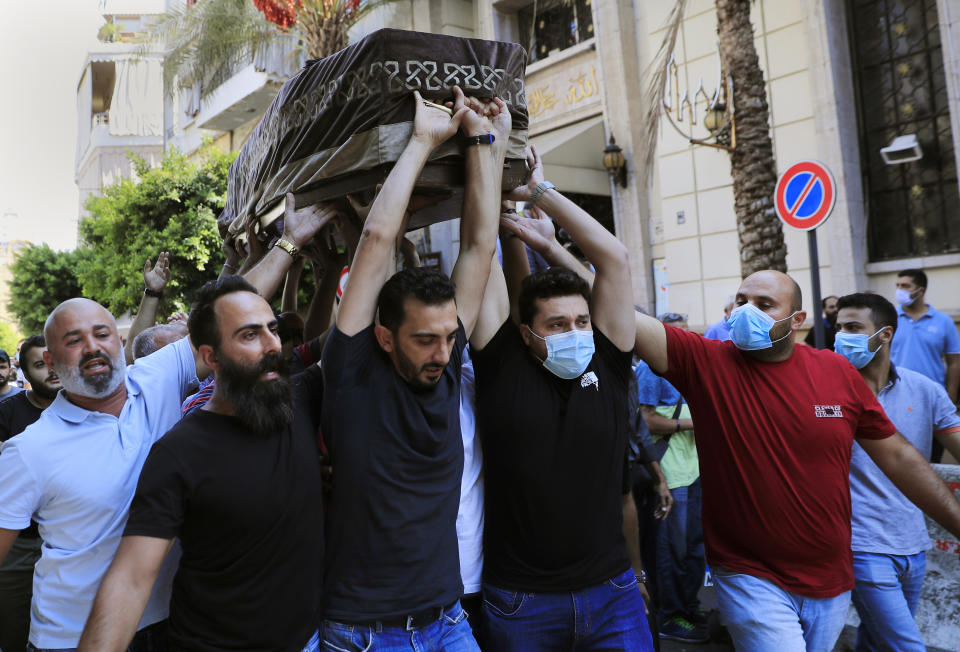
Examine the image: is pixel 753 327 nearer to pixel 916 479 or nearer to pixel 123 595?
pixel 916 479

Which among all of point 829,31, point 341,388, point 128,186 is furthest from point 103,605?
point 128,186

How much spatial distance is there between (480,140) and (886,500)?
2.74 meters

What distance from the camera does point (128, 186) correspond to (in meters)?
18.2

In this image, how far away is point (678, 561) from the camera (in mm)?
5586

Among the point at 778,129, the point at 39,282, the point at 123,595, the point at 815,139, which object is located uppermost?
the point at 39,282

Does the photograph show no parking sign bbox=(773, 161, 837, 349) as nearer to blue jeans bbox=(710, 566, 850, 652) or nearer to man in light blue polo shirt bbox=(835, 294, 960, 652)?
man in light blue polo shirt bbox=(835, 294, 960, 652)

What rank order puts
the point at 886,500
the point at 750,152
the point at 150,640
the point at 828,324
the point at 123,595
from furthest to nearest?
the point at 750,152, the point at 828,324, the point at 886,500, the point at 150,640, the point at 123,595

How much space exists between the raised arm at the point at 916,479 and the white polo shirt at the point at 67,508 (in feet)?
10.1

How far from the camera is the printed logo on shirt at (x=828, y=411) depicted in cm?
333

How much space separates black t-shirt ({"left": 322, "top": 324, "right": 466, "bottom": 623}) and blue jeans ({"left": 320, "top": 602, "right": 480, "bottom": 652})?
0.05 meters

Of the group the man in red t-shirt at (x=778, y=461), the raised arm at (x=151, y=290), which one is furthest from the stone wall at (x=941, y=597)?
the raised arm at (x=151, y=290)

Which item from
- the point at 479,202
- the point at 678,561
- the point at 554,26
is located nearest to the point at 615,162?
the point at 554,26

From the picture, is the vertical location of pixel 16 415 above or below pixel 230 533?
above

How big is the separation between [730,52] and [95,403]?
29.9 feet
